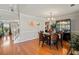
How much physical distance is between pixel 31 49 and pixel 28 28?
A: 0.39m

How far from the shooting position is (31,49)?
93.9 inches

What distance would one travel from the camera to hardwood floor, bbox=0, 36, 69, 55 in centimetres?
235

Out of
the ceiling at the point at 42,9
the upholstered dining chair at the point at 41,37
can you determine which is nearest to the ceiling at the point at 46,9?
the ceiling at the point at 42,9

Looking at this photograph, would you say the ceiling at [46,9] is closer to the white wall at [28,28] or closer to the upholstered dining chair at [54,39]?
the white wall at [28,28]

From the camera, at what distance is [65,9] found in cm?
233

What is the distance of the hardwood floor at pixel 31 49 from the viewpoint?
2.35 metres

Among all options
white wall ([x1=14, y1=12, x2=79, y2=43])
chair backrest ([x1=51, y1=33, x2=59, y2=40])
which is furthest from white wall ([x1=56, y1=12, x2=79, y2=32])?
chair backrest ([x1=51, y1=33, x2=59, y2=40])

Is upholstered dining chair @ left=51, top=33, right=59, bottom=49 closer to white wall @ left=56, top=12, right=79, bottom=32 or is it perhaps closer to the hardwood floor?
the hardwood floor

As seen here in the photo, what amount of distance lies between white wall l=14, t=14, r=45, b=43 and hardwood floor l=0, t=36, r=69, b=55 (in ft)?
0.27

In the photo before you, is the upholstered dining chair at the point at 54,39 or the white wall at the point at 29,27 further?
the upholstered dining chair at the point at 54,39

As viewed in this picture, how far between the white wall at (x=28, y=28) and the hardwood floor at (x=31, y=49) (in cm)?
8

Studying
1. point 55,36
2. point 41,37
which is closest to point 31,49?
point 41,37
